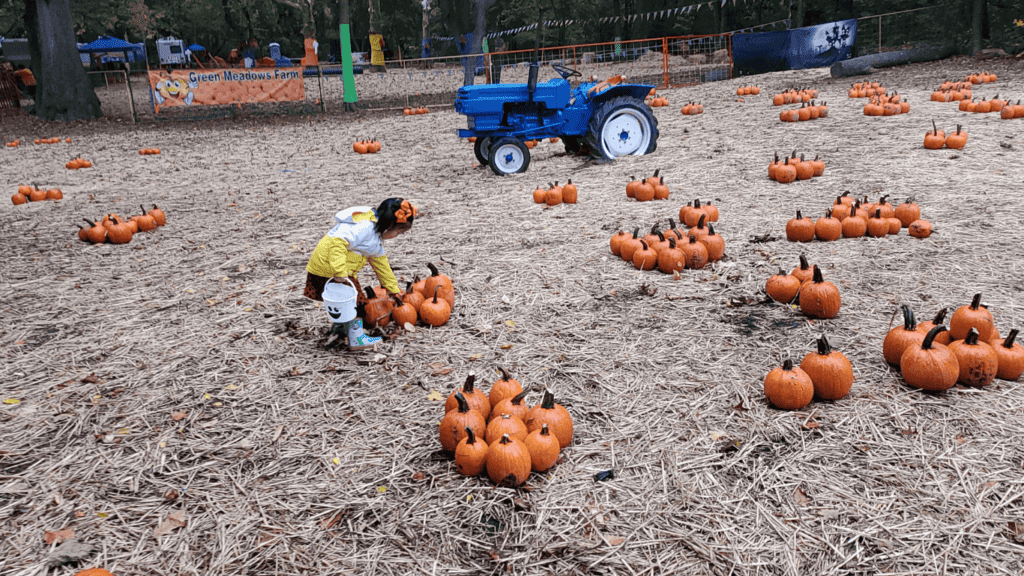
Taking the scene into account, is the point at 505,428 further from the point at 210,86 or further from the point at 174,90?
the point at 174,90

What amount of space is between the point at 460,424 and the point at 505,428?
0.22 m

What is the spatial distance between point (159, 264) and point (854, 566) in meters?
6.32

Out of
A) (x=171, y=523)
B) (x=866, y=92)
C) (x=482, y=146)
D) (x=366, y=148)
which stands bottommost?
(x=171, y=523)

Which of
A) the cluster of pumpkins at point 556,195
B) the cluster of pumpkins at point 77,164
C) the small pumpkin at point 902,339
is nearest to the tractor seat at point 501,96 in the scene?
the cluster of pumpkins at point 556,195

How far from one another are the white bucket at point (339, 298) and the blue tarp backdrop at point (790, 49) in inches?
813

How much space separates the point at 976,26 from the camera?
1828cm

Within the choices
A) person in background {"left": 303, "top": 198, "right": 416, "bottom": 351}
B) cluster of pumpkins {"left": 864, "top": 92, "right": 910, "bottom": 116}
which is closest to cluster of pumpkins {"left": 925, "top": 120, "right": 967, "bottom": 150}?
cluster of pumpkins {"left": 864, "top": 92, "right": 910, "bottom": 116}

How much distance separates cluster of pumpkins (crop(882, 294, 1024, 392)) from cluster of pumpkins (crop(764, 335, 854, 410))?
1.14 feet

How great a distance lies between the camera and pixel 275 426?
3.35 metres

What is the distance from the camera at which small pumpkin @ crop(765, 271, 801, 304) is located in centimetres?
432

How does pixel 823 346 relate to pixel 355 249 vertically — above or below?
below

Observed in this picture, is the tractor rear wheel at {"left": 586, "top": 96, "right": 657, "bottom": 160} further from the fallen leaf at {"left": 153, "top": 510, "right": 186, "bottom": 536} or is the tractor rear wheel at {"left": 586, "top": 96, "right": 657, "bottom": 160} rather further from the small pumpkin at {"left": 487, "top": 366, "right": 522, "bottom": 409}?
the fallen leaf at {"left": 153, "top": 510, "right": 186, "bottom": 536}

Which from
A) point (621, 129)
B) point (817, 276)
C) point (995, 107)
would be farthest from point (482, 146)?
point (995, 107)

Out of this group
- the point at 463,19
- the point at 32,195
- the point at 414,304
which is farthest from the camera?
the point at 463,19
